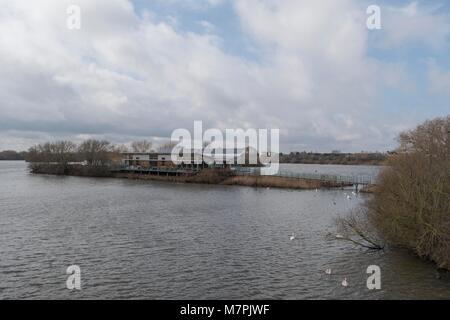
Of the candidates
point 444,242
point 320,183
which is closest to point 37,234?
point 444,242

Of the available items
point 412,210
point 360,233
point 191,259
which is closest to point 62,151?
point 191,259

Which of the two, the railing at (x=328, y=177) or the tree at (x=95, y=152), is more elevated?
the tree at (x=95, y=152)

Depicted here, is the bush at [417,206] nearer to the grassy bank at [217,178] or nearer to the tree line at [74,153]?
the grassy bank at [217,178]

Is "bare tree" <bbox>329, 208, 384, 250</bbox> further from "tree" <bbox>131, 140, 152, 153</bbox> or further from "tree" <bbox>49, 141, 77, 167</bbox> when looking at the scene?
"tree" <bbox>131, 140, 152, 153</bbox>

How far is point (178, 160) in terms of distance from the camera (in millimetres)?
91875

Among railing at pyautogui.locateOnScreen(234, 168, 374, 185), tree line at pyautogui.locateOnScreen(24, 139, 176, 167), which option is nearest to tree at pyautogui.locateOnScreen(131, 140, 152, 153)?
tree line at pyautogui.locateOnScreen(24, 139, 176, 167)

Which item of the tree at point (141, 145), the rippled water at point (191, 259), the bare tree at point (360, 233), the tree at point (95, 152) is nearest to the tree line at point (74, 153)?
the tree at point (95, 152)

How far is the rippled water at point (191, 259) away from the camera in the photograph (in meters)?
16.0

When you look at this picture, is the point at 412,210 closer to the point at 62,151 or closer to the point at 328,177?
the point at 328,177

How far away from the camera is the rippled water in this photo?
52.6ft
